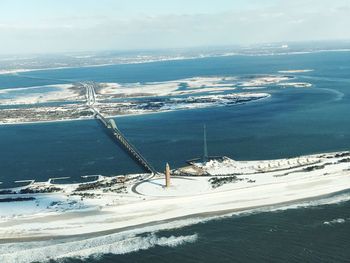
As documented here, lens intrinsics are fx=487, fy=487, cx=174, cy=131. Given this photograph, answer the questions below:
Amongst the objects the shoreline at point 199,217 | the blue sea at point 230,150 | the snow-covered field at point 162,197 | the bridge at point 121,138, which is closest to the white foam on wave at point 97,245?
the shoreline at point 199,217

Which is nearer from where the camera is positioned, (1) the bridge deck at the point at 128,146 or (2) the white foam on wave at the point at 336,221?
(2) the white foam on wave at the point at 336,221

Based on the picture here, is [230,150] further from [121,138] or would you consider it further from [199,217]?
[199,217]

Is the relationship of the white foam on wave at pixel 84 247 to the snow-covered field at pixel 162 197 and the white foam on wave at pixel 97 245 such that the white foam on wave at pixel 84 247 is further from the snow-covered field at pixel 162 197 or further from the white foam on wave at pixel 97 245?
the snow-covered field at pixel 162 197

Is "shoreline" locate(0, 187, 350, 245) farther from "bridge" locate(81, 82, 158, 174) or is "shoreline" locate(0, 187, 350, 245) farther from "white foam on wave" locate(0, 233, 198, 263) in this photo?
"bridge" locate(81, 82, 158, 174)

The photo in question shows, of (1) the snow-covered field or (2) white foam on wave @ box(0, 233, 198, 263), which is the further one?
(1) the snow-covered field

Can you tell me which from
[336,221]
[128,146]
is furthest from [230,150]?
[336,221]

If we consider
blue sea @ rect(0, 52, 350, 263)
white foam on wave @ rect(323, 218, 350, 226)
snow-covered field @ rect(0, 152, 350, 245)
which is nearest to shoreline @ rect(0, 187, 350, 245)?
snow-covered field @ rect(0, 152, 350, 245)
